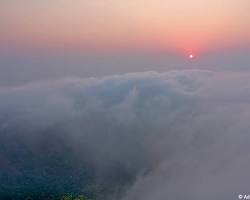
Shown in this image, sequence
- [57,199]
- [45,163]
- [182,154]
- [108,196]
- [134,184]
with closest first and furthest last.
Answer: [57,199] < [108,196] < [134,184] < [45,163] < [182,154]

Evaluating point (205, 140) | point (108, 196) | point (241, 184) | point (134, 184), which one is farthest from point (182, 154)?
point (241, 184)

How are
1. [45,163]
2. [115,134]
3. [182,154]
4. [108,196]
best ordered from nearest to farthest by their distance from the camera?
[108,196] → [45,163] → [182,154] → [115,134]

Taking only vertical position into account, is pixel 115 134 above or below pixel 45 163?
above

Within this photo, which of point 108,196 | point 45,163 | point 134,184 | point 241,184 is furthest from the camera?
point 45,163

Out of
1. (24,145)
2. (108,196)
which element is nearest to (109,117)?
(24,145)

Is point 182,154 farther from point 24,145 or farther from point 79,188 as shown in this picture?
point 24,145

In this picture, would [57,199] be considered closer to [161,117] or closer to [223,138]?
[223,138]

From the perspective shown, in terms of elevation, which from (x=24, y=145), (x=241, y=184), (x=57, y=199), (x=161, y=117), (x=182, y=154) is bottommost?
(x=241, y=184)

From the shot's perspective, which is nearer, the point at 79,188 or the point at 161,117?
the point at 79,188

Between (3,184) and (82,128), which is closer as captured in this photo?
(3,184)
